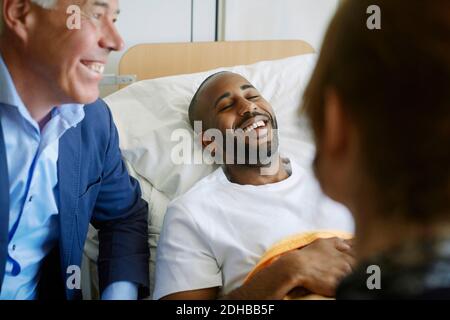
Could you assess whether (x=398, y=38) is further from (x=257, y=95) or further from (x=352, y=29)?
(x=257, y=95)

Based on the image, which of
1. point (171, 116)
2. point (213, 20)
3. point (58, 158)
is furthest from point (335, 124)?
point (213, 20)

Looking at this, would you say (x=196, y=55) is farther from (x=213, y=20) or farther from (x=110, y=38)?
(x=110, y=38)

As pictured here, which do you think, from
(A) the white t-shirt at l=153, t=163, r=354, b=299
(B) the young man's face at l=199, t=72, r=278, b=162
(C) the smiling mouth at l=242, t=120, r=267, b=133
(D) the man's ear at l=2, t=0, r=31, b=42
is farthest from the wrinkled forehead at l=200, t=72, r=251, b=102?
(D) the man's ear at l=2, t=0, r=31, b=42

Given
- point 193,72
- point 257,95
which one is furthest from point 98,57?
point 193,72

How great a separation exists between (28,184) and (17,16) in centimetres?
22

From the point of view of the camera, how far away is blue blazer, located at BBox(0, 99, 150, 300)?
70 centimetres

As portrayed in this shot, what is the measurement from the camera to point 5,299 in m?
0.66

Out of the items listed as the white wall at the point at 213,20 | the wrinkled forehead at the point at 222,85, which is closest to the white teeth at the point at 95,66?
the wrinkled forehead at the point at 222,85

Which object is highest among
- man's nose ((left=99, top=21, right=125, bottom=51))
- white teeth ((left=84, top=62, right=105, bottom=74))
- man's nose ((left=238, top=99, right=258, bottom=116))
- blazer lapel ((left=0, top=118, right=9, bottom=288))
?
man's nose ((left=99, top=21, right=125, bottom=51))

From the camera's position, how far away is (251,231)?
0.81 m

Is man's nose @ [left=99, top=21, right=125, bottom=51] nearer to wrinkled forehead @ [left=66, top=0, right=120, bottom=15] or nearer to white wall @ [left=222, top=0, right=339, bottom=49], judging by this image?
wrinkled forehead @ [left=66, top=0, right=120, bottom=15]

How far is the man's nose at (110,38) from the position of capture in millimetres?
621

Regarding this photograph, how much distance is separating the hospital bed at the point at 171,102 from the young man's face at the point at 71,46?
15.8 inches

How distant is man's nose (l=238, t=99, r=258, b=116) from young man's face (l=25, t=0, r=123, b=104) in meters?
0.40
